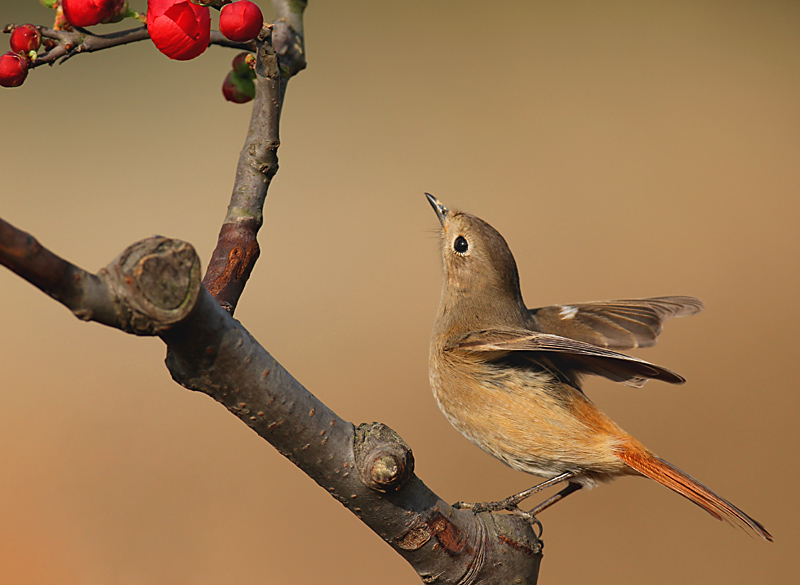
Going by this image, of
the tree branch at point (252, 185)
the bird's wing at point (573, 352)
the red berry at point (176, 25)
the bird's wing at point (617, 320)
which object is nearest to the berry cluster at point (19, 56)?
the red berry at point (176, 25)

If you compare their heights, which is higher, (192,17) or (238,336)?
(192,17)

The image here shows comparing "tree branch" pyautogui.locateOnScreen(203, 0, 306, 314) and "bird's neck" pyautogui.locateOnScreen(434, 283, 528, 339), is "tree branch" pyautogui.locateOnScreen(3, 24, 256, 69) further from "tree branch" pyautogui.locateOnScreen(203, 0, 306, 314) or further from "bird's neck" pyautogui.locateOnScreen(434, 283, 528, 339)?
"bird's neck" pyautogui.locateOnScreen(434, 283, 528, 339)

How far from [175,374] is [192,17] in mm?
373

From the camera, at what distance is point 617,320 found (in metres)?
1.22

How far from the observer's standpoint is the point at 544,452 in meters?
0.97

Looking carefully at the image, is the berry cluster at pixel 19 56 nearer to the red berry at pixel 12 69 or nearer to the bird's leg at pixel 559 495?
the red berry at pixel 12 69

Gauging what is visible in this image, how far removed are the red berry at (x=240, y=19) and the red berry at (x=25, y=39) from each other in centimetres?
20

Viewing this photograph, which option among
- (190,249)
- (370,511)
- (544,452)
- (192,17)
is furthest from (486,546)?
(192,17)

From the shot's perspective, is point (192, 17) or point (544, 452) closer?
point (192, 17)

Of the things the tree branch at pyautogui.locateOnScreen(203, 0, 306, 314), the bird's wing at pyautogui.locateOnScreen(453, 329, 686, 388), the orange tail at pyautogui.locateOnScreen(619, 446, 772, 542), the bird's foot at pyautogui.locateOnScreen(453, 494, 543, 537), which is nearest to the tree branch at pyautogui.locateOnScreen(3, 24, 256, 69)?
the tree branch at pyautogui.locateOnScreen(203, 0, 306, 314)

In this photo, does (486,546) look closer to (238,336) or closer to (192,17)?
(238,336)

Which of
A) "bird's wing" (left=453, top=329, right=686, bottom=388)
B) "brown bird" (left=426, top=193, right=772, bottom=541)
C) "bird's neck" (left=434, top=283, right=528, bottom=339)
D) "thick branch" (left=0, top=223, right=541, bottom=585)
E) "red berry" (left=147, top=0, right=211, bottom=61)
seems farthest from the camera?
"bird's neck" (left=434, top=283, right=528, bottom=339)

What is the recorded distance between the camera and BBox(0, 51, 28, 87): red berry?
0.67 m

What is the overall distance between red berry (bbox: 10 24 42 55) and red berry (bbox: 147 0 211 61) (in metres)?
0.13
